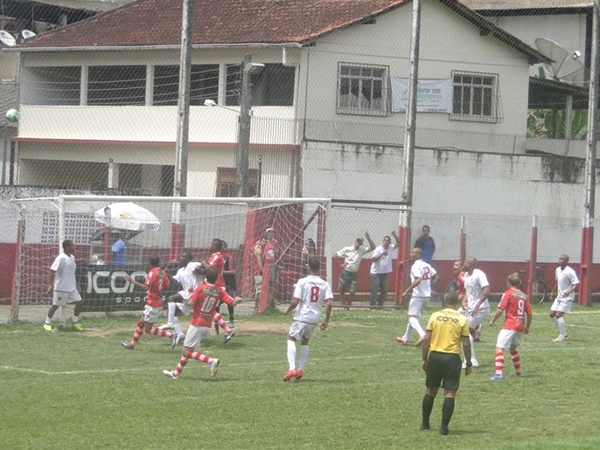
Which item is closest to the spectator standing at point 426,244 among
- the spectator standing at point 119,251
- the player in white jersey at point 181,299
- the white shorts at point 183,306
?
the spectator standing at point 119,251

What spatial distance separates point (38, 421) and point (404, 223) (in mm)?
18858

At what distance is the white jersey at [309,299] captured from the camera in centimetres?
1852

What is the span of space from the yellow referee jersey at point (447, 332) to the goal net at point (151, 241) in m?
11.5

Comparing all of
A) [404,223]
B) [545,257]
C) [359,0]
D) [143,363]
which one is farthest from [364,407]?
[359,0]

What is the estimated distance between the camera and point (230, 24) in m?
40.8

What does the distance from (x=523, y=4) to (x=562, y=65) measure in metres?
7.07

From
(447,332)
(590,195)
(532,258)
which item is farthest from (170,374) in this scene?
(590,195)

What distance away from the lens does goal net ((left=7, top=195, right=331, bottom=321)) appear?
26.3 metres

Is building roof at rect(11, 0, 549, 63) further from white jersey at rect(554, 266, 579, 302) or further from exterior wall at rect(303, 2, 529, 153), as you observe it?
white jersey at rect(554, 266, 579, 302)

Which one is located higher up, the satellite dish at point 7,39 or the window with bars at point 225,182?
the satellite dish at point 7,39

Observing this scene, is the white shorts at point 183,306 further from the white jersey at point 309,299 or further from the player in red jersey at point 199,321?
the white jersey at point 309,299

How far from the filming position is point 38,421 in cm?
1448

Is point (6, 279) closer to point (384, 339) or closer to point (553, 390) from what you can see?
point (384, 339)

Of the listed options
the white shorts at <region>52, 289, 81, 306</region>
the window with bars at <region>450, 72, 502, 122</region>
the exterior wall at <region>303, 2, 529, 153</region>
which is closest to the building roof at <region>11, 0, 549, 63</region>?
the exterior wall at <region>303, 2, 529, 153</region>
